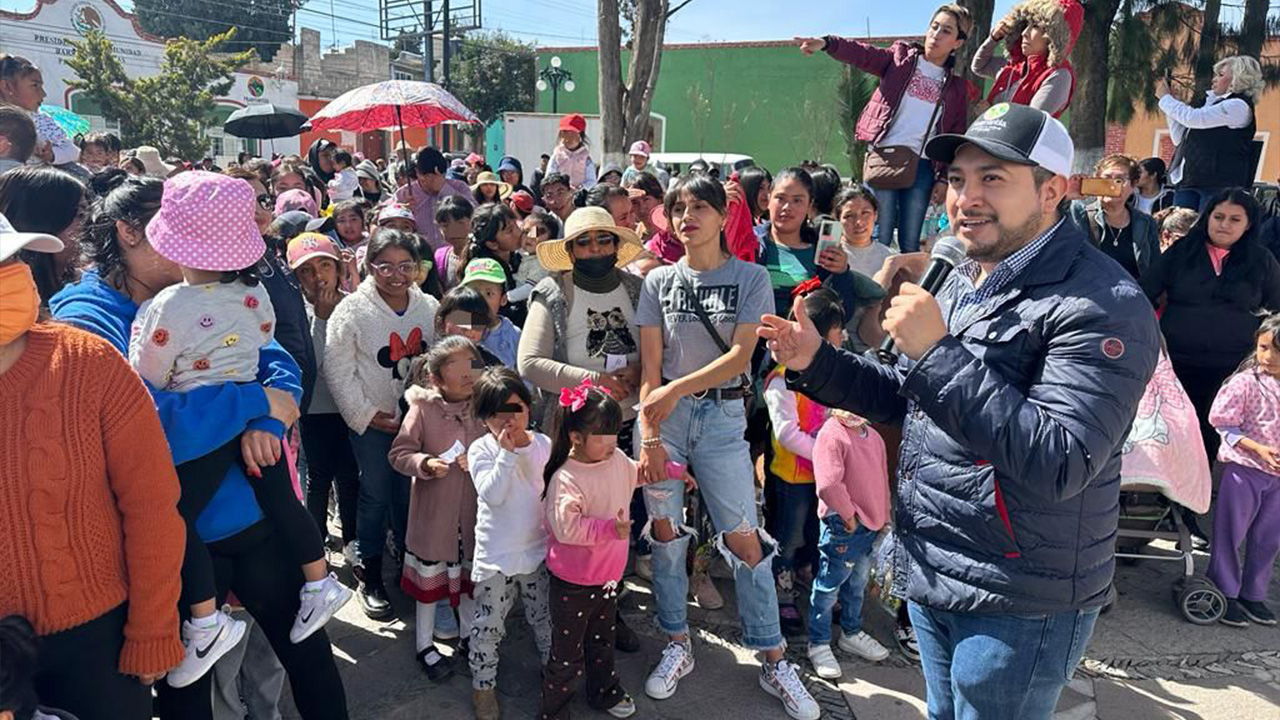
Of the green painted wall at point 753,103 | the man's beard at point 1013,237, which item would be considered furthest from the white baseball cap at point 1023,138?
the green painted wall at point 753,103

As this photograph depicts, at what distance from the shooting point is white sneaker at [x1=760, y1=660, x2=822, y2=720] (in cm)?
319

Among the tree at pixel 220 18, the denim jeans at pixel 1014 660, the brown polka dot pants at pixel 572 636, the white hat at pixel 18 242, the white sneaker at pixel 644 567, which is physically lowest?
the white sneaker at pixel 644 567

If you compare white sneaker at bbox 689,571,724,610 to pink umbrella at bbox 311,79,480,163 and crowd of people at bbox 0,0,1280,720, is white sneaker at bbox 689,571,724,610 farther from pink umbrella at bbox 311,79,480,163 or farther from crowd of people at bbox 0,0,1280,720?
pink umbrella at bbox 311,79,480,163

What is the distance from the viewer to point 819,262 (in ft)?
13.5

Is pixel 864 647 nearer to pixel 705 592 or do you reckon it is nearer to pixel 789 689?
pixel 789 689

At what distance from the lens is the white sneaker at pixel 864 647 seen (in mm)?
3641

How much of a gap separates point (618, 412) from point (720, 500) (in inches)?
25.3

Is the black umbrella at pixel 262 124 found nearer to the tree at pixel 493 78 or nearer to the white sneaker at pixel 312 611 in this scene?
the white sneaker at pixel 312 611

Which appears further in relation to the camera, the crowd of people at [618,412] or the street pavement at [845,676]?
the street pavement at [845,676]

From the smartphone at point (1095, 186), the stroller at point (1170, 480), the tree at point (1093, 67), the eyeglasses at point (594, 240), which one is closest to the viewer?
the eyeglasses at point (594, 240)

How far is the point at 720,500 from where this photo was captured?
3.35m

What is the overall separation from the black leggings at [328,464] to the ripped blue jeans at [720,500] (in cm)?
171

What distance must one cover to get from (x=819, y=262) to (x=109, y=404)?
3.20 meters

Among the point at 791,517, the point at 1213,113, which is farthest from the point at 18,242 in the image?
the point at 1213,113
